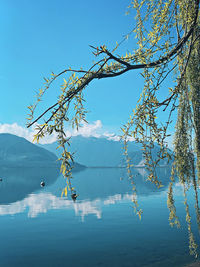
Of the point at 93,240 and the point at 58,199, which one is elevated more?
the point at 58,199

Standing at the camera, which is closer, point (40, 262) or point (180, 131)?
point (180, 131)

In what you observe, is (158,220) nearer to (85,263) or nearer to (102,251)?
(102,251)

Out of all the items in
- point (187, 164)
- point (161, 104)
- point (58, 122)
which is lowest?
point (187, 164)

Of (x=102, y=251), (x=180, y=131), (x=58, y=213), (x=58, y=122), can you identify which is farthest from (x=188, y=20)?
(x=58, y=213)

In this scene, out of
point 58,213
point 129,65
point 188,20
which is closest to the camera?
point 129,65

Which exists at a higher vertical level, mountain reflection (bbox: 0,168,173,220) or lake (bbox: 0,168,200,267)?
mountain reflection (bbox: 0,168,173,220)

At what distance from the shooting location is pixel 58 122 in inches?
97.0

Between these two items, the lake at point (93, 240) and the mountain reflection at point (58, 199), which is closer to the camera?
the lake at point (93, 240)

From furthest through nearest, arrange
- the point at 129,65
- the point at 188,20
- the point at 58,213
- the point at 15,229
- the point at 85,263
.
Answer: the point at 58,213 → the point at 15,229 → the point at 85,263 → the point at 188,20 → the point at 129,65

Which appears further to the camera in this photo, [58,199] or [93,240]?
[58,199]

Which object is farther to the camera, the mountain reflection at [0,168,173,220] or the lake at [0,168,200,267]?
the mountain reflection at [0,168,173,220]

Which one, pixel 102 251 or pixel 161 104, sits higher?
pixel 161 104

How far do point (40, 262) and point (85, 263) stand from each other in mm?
4124

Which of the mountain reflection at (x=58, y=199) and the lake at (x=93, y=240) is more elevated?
the mountain reflection at (x=58, y=199)
